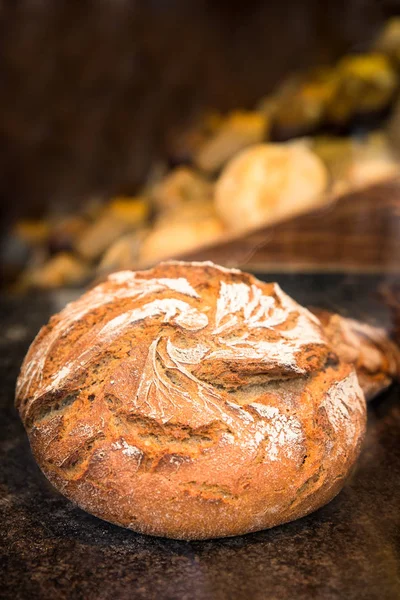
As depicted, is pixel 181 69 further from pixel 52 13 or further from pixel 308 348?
pixel 308 348

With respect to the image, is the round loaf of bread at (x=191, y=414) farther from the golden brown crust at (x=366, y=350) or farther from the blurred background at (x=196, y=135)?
the blurred background at (x=196, y=135)

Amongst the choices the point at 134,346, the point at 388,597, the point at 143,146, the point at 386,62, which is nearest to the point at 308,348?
the point at 134,346

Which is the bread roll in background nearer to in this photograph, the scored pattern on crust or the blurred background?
the blurred background

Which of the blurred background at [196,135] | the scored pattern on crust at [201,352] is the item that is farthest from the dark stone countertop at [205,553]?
the blurred background at [196,135]

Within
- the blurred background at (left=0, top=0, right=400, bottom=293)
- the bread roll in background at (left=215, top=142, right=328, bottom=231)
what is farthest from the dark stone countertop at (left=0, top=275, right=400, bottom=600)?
the bread roll in background at (left=215, top=142, right=328, bottom=231)

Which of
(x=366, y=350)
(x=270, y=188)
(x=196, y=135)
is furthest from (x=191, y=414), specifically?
(x=196, y=135)

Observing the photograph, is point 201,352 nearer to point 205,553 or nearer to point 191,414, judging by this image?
point 191,414
